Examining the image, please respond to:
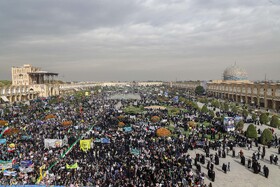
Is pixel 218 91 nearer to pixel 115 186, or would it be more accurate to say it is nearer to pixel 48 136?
pixel 48 136

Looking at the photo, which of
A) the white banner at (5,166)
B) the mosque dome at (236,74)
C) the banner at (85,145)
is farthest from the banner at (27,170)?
the mosque dome at (236,74)

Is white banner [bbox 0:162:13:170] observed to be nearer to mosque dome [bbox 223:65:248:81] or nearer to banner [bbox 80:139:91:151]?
banner [bbox 80:139:91:151]

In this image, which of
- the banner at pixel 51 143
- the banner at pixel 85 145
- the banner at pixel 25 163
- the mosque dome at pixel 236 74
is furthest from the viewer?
the mosque dome at pixel 236 74

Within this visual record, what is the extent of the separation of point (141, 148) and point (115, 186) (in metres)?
5.52

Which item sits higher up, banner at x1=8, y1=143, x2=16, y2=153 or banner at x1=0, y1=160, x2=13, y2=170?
banner at x1=8, y1=143, x2=16, y2=153

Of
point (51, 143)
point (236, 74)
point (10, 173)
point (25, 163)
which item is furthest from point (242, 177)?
point (236, 74)

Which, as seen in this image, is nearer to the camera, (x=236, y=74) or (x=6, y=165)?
(x=6, y=165)

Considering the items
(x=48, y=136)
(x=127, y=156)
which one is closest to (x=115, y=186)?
(x=127, y=156)

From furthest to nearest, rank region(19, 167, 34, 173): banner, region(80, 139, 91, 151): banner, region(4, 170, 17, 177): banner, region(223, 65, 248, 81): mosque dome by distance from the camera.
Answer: region(223, 65, 248, 81): mosque dome → region(80, 139, 91, 151): banner → region(19, 167, 34, 173): banner → region(4, 170, 17, 177): banner

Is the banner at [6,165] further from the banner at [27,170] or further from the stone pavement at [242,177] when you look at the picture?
the stone pavement at [242,177]

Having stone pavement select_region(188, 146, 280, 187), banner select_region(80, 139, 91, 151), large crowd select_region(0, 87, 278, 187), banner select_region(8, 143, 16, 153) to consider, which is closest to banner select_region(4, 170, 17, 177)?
large crowd select_region(0, 87, 278, 187)

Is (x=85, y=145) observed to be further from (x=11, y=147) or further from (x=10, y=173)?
(x=11, y=147)

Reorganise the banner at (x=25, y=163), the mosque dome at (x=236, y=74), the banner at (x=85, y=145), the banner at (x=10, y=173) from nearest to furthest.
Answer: the banner at (x=10, y=173), the banner at (x=25, y=163), the banner at (x=85, y=145), the mosque dome at (x=236, y=74)

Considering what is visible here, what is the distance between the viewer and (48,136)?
21.2 metres
